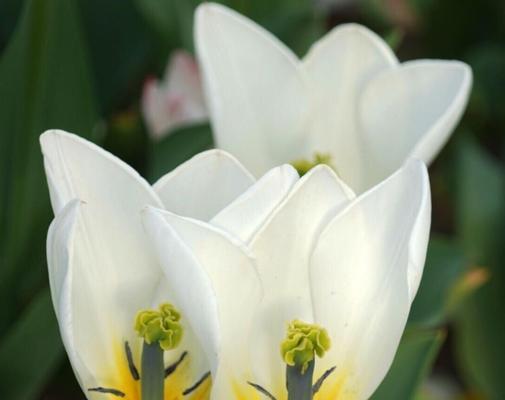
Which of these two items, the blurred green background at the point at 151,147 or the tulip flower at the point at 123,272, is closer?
the tulip flower at the point at 123,272

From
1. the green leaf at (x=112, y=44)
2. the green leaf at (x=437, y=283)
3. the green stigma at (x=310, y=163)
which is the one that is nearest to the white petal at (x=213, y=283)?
the green stigma at (x=310, y=163)

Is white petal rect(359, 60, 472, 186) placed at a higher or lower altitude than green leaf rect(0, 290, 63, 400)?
higher

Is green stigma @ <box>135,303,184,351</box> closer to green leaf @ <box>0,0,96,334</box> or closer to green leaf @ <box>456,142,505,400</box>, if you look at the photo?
green leaf @ <box>0,0,96,334</box>

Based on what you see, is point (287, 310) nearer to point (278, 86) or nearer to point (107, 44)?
point (278, 86)

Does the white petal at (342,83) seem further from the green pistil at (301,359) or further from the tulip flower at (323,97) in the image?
the green pistil at (301,359)

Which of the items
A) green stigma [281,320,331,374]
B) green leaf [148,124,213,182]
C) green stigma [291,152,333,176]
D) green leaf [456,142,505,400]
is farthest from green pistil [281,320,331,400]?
green leaf [456,142,505,400]

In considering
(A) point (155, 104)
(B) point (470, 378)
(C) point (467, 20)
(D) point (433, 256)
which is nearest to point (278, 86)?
(A) point (155, 104)

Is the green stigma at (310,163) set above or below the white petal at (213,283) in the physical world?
below
